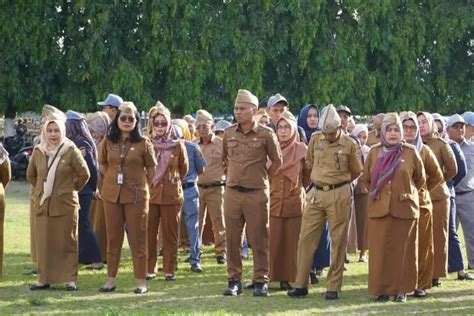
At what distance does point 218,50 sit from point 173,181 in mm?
19025

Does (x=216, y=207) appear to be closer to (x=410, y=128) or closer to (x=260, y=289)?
(x=260, y=289)

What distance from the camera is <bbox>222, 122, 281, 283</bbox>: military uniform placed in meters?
10.9

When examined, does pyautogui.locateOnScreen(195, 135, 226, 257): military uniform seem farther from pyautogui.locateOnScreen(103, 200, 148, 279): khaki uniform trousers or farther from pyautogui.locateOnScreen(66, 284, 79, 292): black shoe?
pyautogui.locateOnScreen(66, 284, 79, 292): black shoe

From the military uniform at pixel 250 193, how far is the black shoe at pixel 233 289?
0.06m

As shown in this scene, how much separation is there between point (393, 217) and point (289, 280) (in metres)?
1.44

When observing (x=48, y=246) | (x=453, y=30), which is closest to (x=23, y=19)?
(x=453, y=30)

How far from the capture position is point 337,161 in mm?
10781

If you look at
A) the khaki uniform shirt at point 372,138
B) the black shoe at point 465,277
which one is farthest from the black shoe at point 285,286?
the khaki uniform shirt at point 372,138

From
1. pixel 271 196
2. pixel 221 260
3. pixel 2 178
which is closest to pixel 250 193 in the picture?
pixel 271 196

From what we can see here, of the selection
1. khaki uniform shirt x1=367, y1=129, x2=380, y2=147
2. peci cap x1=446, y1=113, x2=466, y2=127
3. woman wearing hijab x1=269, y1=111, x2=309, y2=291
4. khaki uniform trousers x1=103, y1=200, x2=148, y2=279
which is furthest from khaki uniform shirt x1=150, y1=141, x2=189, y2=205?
khaki uniform shirt x1=367, y1=129, x2=380, y2=147

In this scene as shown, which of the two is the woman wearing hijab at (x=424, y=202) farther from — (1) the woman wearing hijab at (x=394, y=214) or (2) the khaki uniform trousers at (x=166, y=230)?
(2) the khaki uniform trousers at (x=166, y=230)

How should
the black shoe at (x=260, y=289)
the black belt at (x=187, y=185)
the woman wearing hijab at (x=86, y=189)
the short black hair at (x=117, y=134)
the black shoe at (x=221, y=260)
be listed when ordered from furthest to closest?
the black shoe at (x=221, y=260)
the black belt at (x=187, y=185)
the woman wearing hijab at (x=86, y=189)
the short black hair at (x=117, y=134)
the black shoe at (x=260, y=289)

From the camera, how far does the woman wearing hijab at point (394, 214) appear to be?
10.7m

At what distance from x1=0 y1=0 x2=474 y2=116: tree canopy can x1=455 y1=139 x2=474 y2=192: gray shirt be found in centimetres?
1768
